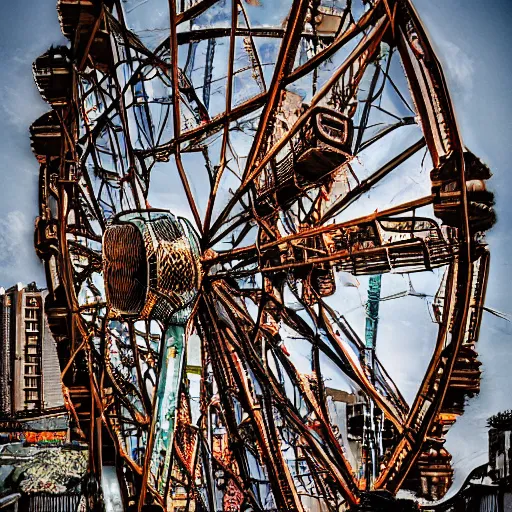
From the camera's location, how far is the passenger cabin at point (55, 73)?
Result: 2180 mm

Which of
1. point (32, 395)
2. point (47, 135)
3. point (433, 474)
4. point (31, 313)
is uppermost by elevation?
point (47, 135)

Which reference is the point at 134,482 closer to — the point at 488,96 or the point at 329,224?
the point at 329,224

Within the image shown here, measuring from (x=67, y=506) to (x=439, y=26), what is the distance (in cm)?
158

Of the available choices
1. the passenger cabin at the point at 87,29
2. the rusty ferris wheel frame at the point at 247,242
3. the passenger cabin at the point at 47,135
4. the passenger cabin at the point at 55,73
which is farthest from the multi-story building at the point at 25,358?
the passenger cabin at the point at 87,29

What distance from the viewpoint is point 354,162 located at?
1.63 m

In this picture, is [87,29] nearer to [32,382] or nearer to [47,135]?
[47,135]

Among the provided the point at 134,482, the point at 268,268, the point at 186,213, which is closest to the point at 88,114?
the point at 186,213

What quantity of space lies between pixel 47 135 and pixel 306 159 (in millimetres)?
893

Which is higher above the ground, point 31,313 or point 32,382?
point 31,313

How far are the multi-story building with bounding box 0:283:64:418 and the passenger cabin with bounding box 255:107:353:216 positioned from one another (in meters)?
1.04

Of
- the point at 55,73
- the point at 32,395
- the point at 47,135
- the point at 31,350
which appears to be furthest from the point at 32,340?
the point at 55,73

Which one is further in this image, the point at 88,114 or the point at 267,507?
the point at 88,114

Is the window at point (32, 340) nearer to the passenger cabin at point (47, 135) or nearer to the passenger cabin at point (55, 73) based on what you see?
the passenger cabin at point (47, 135)

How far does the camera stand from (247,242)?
183 centimetres
